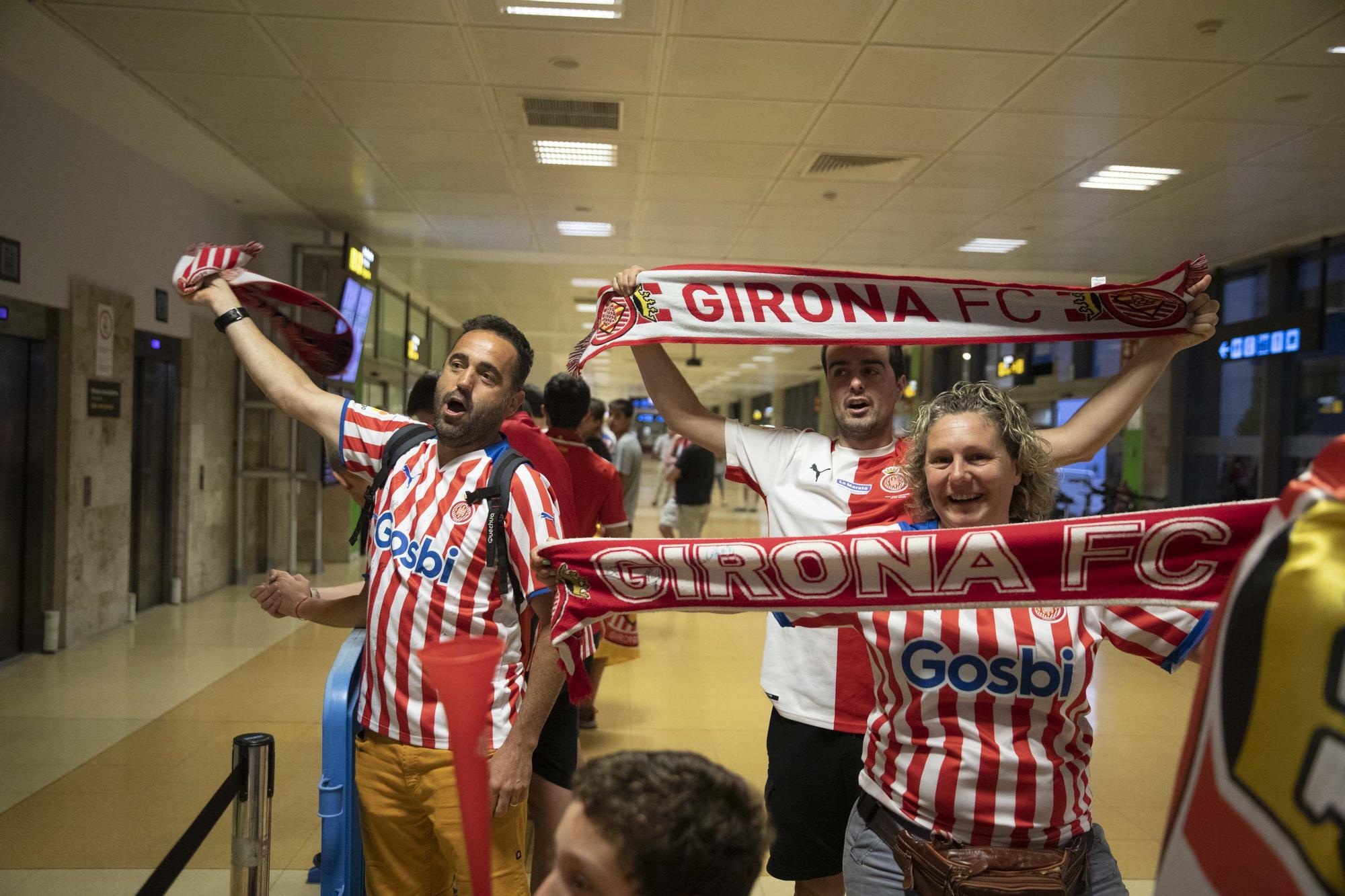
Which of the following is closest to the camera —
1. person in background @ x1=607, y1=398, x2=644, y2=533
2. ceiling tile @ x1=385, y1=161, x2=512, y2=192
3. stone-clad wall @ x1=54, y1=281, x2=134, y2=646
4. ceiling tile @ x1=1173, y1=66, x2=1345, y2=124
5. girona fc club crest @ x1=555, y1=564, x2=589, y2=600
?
girona fc club crest @ x1=555, y1=564, x2=589, y2=600

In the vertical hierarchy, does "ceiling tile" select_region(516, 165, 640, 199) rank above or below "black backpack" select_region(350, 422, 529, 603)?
above

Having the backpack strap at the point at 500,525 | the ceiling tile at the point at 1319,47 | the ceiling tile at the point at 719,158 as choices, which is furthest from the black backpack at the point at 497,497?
the ceiling tile at the point at 719,158

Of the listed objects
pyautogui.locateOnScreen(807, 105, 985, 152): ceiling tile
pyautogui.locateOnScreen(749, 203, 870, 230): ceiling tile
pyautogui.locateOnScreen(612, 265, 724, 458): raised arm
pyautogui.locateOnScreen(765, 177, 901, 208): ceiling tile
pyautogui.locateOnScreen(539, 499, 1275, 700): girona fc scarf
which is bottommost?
pyautogui.locateOnScreen(539, 499, 1275, 700): girona fc scarf

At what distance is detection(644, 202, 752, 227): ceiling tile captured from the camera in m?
7.79

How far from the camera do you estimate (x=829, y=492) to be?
206cm

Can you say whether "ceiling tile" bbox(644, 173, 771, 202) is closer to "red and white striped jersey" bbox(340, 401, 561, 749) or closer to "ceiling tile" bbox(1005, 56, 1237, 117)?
"ceiling tile" bbox(1005, 56, 1237, 117)

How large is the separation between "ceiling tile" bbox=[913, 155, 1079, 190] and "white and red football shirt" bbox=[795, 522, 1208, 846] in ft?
17.7

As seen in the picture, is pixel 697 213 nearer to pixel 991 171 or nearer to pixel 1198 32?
pixel 991 171

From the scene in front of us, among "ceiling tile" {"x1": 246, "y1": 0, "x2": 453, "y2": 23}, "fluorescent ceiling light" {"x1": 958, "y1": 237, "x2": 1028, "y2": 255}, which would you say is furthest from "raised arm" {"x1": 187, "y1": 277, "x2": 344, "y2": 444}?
"fluorescent ceiling light" {"x1": 958, "y1": 237, "x2": 1028, "y2": 255}

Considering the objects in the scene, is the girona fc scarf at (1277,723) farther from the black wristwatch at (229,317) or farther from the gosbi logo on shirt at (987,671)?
the black wristwatch at (229,317)

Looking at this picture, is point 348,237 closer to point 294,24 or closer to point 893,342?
point 294,24

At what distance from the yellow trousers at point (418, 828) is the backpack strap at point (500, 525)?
0.35 metres

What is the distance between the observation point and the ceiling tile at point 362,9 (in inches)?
165

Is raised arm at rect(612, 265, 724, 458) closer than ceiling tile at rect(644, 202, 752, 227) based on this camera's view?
Yes
